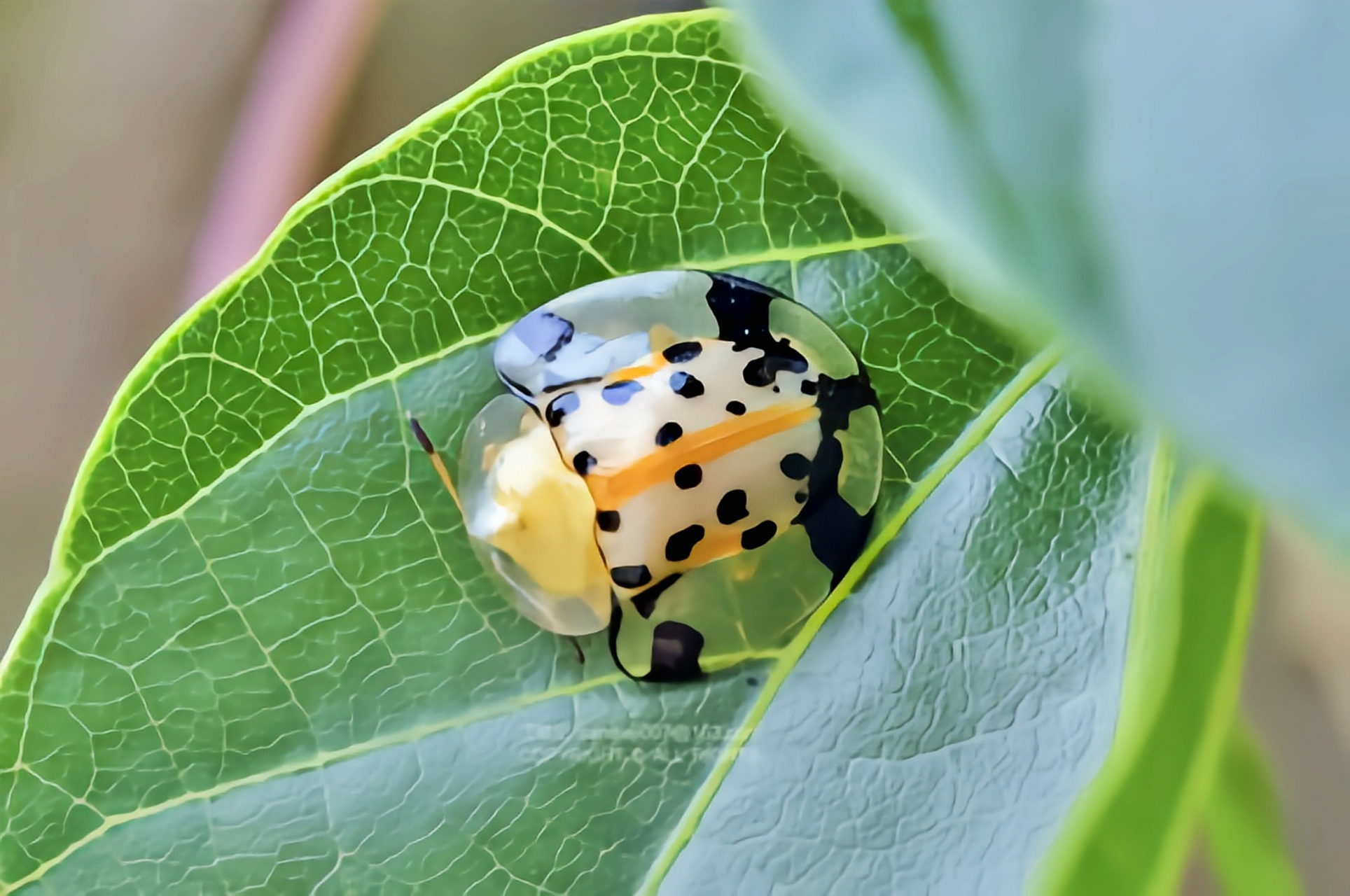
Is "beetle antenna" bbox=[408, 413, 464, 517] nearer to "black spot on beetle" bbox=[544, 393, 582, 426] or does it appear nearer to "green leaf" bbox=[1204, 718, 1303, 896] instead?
"black spot on beetle" bbox=[544, 393, 582, 426]

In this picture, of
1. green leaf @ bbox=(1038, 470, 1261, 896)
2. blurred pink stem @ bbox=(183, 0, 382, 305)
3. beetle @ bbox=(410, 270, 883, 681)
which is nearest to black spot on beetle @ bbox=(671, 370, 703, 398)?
beetle @ bbox=(410, 270, 883, 681)

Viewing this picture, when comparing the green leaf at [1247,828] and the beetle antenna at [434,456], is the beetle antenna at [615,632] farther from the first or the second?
the green leaf at [1247,828]

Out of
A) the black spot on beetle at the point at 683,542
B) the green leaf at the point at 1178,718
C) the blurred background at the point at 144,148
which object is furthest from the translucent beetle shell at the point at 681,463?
the blurred background at the point at 144,148

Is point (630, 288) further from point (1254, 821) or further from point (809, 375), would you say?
point (1254, 821)

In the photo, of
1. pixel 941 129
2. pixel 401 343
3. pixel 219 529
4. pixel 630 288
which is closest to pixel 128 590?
pixel 219 529

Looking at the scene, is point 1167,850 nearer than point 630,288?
Yes

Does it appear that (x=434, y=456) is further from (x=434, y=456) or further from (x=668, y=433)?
(x=668, y=433)
